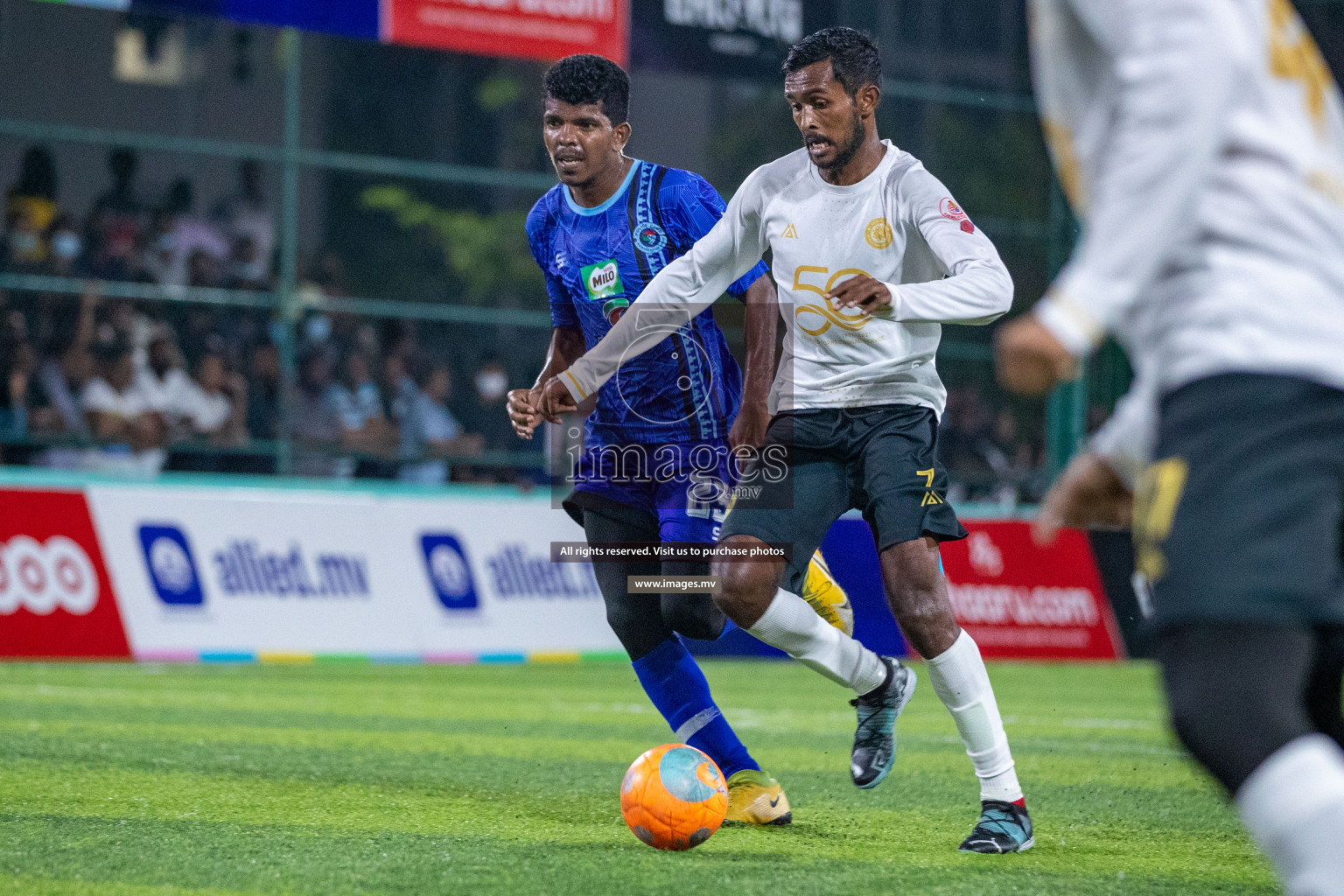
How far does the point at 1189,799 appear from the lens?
20.4 feet

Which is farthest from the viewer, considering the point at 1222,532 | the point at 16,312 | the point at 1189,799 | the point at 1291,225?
the point at 16,312

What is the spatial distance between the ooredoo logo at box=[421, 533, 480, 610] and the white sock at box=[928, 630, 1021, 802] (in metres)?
8.43

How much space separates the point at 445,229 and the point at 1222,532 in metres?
18.8

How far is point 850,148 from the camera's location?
16.7 feet

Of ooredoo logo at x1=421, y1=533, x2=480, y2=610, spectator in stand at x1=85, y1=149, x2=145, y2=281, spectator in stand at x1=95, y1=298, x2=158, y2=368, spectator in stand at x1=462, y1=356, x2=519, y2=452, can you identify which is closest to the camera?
ooredoo logo at x1=421, y1=533, x2=480, y2=610

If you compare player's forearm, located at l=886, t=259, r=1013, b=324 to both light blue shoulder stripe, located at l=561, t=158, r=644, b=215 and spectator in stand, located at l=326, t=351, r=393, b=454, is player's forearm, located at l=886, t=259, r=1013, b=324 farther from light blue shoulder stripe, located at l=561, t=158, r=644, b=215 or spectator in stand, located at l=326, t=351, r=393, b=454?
spectator in stand, located at l=326, t=351, r=393, b=454

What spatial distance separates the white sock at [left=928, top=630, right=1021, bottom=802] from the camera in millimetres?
4812

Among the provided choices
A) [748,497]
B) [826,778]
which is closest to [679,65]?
[826,778]

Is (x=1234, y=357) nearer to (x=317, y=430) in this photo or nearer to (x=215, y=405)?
(x=215, y=405)

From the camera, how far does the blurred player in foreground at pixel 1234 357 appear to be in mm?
2355

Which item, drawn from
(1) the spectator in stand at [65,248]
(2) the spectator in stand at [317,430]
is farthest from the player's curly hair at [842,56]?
(1) the spectator in stand at [65,248]

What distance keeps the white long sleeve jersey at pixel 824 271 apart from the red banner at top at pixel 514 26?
30.6ft

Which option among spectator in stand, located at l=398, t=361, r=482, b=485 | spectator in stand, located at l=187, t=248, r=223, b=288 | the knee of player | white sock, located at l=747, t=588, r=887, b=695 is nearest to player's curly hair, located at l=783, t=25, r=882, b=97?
the knee of player

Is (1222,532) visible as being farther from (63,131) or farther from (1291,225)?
(63,131)
